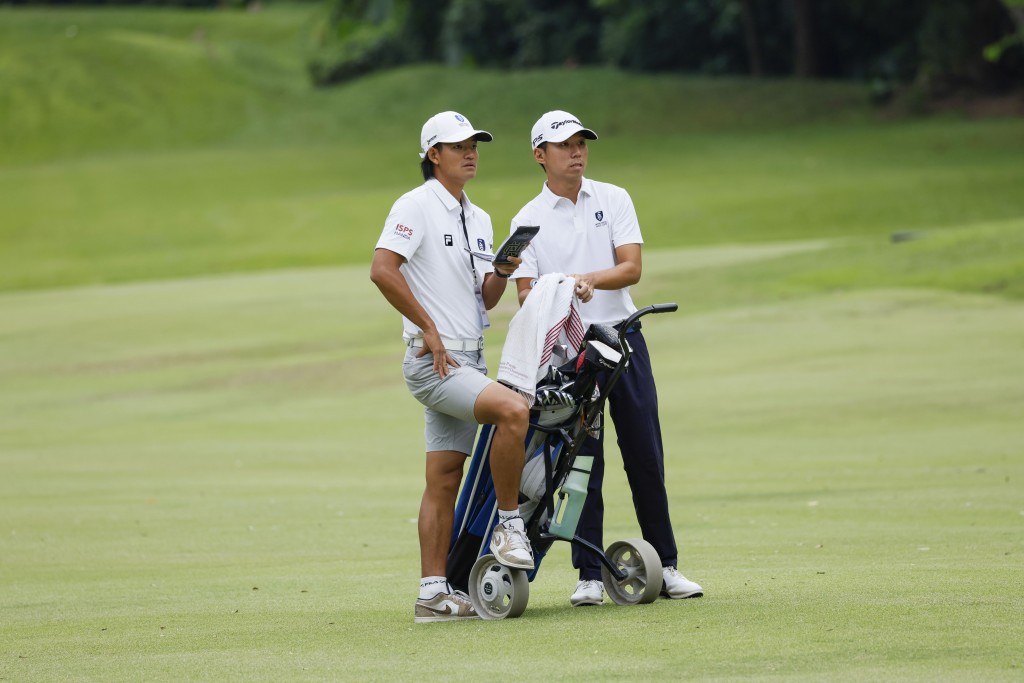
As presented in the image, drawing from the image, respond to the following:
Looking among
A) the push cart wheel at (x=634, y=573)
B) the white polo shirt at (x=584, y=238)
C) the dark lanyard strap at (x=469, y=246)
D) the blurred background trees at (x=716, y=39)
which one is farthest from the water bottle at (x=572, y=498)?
the blurred background trees at (x=716, y=39)

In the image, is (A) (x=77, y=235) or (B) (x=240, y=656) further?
(A) (x=77, y=235)

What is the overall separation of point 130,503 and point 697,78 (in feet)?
174

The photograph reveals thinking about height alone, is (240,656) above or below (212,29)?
below

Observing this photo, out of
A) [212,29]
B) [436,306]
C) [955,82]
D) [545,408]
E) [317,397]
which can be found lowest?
[317,397]

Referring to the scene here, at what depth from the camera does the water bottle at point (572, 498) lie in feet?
22.5

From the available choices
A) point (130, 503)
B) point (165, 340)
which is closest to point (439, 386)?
point (130, 503)

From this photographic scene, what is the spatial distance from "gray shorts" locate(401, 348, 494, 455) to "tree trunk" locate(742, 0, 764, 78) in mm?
55545

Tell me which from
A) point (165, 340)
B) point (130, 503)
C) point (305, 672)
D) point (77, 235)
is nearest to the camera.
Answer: point (305, 672)

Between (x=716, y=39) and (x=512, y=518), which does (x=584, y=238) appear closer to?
(x=512, y=518)

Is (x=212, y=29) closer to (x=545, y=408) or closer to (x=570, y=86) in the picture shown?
(x=570, y=86)

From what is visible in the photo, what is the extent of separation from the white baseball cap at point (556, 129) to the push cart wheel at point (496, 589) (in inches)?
76.5

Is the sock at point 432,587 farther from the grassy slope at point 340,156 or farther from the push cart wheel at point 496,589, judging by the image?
the grassy slope at point 340,156

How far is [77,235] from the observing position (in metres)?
43.8

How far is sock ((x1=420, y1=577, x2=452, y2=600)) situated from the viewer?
698 centimetres
